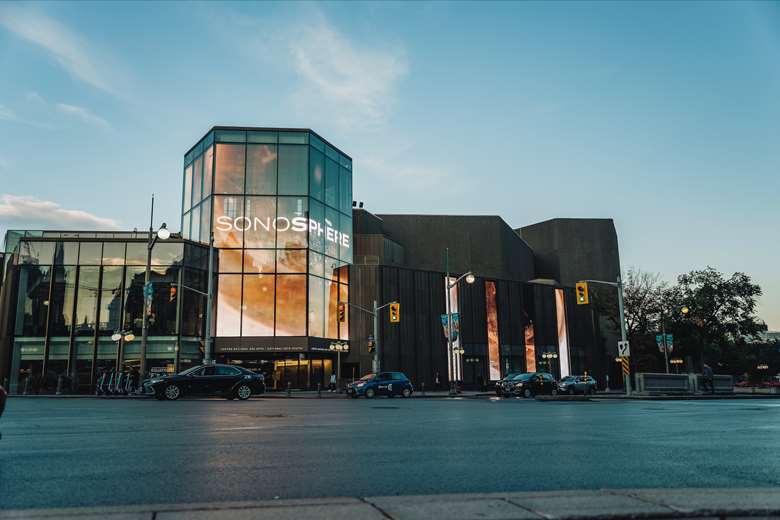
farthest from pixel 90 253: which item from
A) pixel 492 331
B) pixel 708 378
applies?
pixel 708 378

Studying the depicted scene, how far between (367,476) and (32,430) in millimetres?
7886

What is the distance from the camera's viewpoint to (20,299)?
143 feet

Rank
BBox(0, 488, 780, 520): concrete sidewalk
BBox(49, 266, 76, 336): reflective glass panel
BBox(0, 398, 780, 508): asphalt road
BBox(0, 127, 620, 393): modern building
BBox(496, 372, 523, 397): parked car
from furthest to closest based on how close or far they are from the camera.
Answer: BBox(0, 127, 620, 393): modern building
BBox(49, 266, 76, 336): reflective glass panel
BBox(496, 372, 523, 397): parked car
BBox(0, 398, 780, 508): asphalt road
BBox(0, 488, 780, 520): concrete sidewalk

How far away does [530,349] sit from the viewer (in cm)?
6631

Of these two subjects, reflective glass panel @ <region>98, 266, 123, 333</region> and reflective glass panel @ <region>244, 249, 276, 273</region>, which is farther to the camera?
reflective glass panel @ <region>244, 249, 276, 273</region>

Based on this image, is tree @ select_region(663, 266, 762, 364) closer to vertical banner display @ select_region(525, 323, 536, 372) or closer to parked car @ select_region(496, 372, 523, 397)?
vertical banner display @ select_region(525, 323, 536, 372)

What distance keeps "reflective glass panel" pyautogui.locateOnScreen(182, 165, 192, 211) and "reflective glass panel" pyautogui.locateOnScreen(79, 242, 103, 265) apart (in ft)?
34.9

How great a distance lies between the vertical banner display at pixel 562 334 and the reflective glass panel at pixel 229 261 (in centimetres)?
3776

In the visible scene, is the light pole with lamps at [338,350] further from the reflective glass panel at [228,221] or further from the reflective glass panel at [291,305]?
the reflective glass panel at [228,221]

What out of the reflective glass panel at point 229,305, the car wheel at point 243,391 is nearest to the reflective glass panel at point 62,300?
the reflective glass panel at point 229,305

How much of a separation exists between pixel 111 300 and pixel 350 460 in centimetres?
4213

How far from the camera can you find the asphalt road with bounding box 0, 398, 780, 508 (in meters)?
5.18

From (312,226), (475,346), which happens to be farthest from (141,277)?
(475,346)

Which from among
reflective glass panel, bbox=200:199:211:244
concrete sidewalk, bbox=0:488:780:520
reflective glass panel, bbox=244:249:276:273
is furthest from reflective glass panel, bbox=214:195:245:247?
concrete sidewalk, bbox=0:488:780:520
